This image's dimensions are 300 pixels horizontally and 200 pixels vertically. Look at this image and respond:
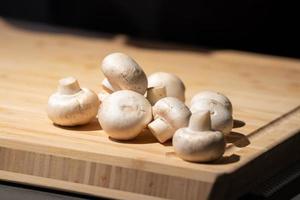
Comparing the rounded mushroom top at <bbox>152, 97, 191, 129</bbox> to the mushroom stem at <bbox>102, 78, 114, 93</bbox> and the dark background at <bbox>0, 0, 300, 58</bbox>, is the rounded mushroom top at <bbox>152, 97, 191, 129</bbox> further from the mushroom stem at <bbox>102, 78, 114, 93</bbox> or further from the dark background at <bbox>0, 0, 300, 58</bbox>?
the dark background at <bbox>0, 0, 300, 58</bbox>

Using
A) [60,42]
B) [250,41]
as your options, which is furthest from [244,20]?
[60,42]

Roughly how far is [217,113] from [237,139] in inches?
2.4

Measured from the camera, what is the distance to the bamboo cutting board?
2.96 ft

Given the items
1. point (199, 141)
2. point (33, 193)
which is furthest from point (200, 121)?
point (33, 193)

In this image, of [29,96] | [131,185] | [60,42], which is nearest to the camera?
[131,185]

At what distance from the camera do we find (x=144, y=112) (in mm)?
986

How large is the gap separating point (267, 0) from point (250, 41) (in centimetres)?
12

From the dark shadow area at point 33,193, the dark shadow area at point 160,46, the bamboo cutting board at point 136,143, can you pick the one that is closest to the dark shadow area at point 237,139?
the bamboo cutting board at point 136,143

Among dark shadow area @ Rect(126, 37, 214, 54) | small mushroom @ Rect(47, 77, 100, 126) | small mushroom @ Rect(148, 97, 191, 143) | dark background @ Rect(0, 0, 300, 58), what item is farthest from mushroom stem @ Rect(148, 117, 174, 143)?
dark background @ Rect(0, 0, 300, 58)

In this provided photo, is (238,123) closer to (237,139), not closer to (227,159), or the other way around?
(237,139)

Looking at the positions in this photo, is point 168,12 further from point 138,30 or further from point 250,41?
point 250,41

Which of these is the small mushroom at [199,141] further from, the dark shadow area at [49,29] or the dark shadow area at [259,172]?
the dark shadow area at [49,29]

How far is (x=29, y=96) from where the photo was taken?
3.97ft

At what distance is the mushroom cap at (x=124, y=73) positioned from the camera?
1.04m
